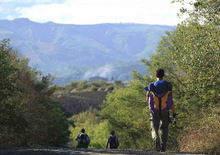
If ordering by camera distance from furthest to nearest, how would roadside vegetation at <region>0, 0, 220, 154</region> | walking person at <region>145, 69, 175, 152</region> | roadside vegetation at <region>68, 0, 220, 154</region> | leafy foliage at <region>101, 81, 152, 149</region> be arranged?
leafy foliage at <region>101, 81, 152, 149</region> → roadside vegetation at <region>0, 0, 220, 154</region> → roadside vegetation at <region>68, 0, 220, 154</region> → walking person at <region>145, 69, 175, 152</region>

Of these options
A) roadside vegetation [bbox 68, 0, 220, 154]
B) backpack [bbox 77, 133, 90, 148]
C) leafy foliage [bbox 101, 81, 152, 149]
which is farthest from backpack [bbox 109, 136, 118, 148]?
leafy foliage [bbox 101, 81, 152, 149]

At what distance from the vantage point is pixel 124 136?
157 ft

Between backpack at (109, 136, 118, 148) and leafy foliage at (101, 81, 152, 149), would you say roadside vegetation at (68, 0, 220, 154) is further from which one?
leafy foliage at (101, 81, 152, 149)

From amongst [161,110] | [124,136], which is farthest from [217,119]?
[124,136]

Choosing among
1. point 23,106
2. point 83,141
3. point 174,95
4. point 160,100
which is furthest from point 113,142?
point 23,106

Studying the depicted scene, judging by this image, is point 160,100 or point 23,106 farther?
point 23,106

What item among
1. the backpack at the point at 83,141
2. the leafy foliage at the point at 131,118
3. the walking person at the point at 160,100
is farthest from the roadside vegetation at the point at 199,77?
the leafy foliage at the point at 131,118

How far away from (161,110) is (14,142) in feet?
68.2

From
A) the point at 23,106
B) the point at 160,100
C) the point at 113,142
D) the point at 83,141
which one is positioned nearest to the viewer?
the point at 160,100

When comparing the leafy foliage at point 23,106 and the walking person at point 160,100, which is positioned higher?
the walking person at point 160,100

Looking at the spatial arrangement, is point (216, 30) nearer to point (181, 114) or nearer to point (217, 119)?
point (217, 119)

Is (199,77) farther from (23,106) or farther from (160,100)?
(23,106)

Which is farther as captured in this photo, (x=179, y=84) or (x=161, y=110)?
(x=179, y=84)

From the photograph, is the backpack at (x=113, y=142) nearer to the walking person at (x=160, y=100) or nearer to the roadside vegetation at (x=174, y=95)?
the roadside vegetation at (x=174, y=95)
